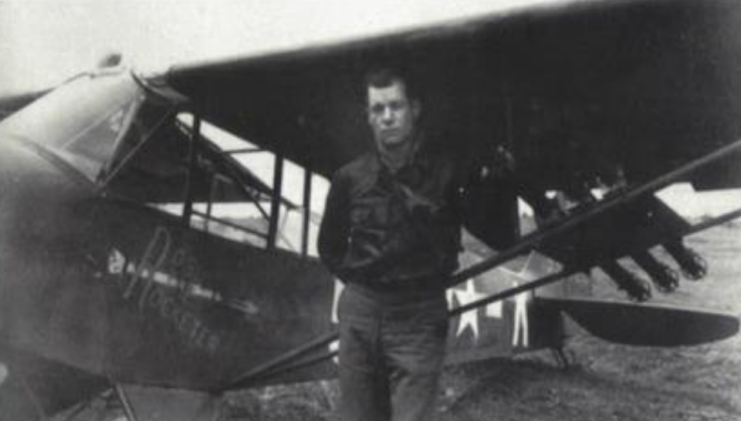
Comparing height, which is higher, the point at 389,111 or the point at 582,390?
the point at 389,111

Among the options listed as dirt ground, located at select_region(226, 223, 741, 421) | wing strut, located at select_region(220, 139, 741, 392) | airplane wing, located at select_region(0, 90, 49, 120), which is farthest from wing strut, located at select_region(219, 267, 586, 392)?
airplane wing, located at select_region(0, 90, 49, 120)

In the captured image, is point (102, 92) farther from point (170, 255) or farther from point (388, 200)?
point (388, 200)

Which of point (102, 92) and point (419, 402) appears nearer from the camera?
point (419, 402)

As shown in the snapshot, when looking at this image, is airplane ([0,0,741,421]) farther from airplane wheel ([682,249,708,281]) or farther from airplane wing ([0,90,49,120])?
airplane wing ([0,90,49,120])

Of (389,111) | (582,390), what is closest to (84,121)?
(389,111)

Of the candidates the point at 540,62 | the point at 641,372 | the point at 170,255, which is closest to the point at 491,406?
the point at 641,372

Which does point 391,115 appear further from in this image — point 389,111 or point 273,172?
point 273,172
